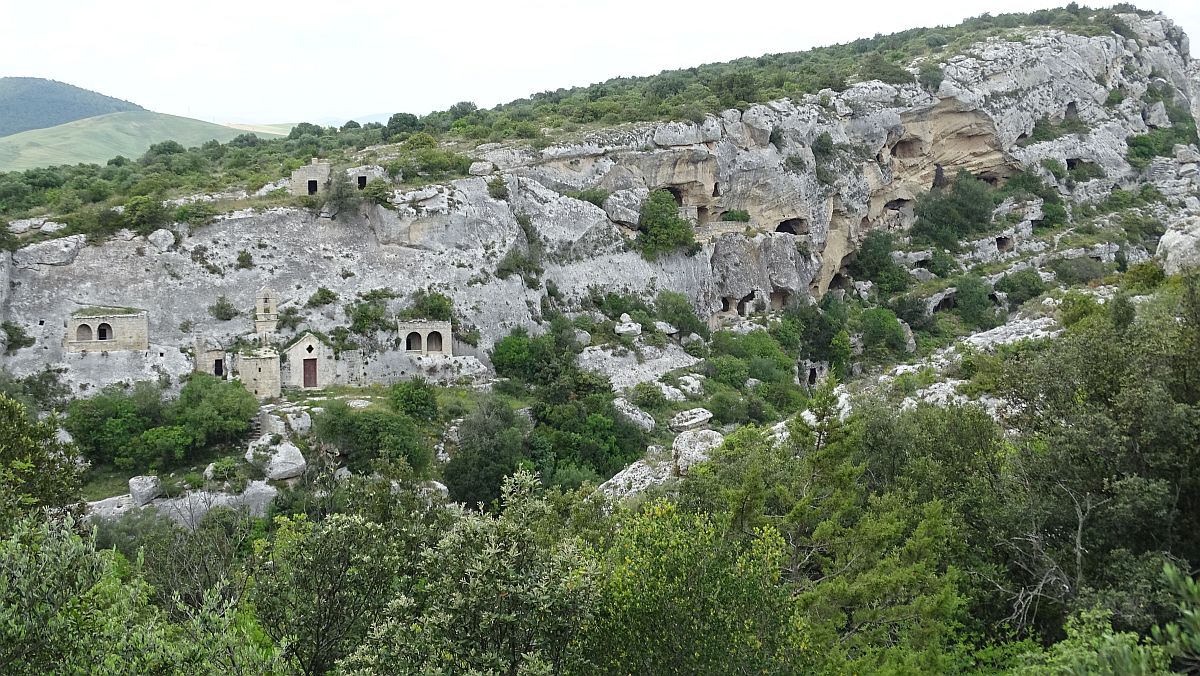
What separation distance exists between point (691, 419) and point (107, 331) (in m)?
25.8

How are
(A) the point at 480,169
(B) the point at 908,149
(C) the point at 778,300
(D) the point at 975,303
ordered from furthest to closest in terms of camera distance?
1. (B) the point at 908,149
2. (C) the point at 778,300
3. (D) the point at 975,303
4. (A) the point at 480,169

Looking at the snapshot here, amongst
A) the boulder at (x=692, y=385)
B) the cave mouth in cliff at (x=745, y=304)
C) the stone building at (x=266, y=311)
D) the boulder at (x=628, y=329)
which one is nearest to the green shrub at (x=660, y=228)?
the boulder at (x=628, y=329)

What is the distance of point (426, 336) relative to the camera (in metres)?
41.8

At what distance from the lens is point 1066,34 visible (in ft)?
236

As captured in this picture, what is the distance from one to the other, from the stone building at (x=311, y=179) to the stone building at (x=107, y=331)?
10.5m

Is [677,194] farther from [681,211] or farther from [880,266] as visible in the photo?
[880,266]

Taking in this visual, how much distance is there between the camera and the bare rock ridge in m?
38.3

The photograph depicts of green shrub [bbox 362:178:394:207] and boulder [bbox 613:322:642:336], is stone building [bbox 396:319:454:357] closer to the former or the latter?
green shrub [bbox 362:178:394:207]

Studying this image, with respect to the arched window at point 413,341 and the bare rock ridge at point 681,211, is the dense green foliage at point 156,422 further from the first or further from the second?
the arched window at point 413,341

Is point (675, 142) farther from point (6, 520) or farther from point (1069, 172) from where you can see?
point (6, 520)

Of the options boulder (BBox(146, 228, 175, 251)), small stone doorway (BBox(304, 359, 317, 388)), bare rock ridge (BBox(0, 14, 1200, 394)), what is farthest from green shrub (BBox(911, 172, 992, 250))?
boulder (BBox(146, 228, 175, 251))

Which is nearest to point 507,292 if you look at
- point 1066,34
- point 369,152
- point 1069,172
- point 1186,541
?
point 369,152

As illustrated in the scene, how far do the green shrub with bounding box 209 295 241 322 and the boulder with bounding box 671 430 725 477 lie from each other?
21.1m

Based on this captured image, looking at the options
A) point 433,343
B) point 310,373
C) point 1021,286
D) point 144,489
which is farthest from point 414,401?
point 1021,286
